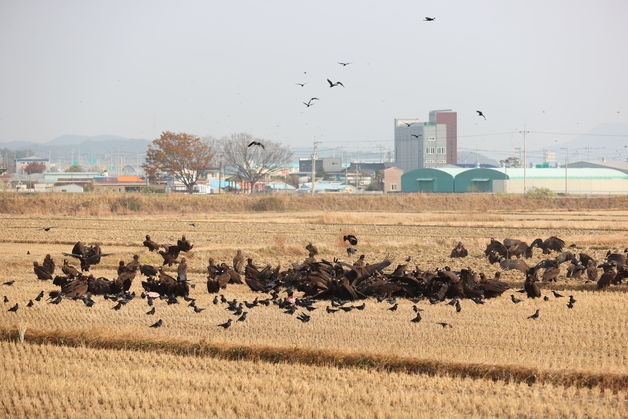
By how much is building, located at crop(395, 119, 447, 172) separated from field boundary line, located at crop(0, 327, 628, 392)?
143 m

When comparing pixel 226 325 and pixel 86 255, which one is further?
pixel 86 255

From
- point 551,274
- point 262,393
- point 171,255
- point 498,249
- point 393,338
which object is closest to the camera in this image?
point 262,393

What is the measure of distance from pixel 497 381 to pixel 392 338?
7.95 feet

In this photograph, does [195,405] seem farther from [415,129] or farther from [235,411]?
[415,129]

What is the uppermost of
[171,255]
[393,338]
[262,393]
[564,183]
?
[564,183]

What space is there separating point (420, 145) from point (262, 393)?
548 feet

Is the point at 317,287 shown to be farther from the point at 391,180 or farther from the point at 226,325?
the point at 391,180

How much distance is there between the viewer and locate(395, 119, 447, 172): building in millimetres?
160625

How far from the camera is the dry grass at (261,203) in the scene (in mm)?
59812

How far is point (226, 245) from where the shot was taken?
3062 cm

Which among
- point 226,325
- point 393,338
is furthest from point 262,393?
point 226,325

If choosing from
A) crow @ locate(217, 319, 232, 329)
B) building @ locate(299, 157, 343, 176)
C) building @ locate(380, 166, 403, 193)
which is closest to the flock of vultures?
crow @ locate(217, 319, 232, 329)

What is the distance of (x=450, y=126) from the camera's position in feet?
631

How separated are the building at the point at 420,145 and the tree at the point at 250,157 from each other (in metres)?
44.5
